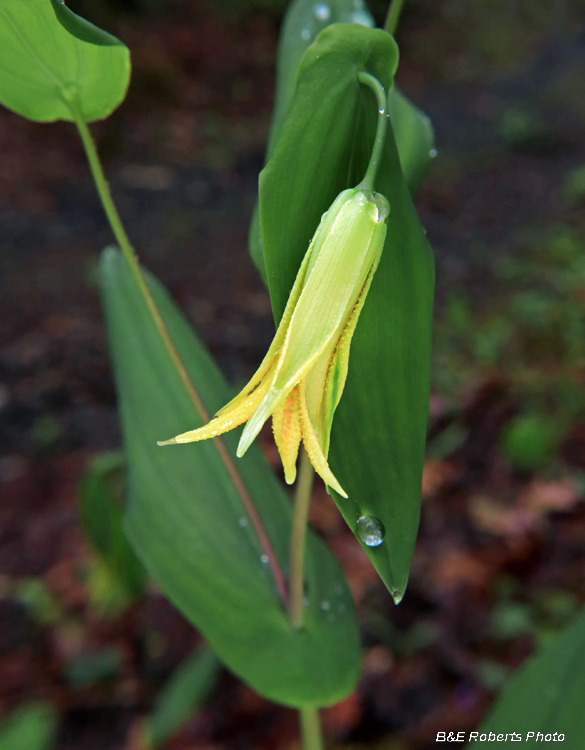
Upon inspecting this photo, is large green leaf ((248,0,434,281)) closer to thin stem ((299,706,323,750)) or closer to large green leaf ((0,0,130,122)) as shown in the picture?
large green leaf ((0,0,130,122))

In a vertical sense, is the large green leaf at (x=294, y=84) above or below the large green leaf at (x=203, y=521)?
above

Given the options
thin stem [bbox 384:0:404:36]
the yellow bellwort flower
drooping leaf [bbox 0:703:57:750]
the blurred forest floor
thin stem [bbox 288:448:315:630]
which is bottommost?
the blurred forest floor

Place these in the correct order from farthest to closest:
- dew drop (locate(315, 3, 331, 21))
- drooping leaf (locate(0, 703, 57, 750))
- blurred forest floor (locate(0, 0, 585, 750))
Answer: blurred forest floor (locate(0, 0, 585, 750))
drooping leaf (locate(0, 703, 57, 750))
dew drop (locate(315, 3, 331, 21))

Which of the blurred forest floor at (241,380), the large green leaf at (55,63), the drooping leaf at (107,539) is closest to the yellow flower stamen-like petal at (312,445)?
the large green leaf at (55,63)

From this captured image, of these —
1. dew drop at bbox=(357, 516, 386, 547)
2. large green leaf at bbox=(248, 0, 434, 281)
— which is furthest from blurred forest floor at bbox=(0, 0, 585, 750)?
large green leaf at bbox=(248, 0, 434, 281)

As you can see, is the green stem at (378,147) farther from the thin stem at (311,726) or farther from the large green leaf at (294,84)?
the thin stem at (311,726)

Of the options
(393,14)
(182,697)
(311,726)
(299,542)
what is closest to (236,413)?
(299,542)
